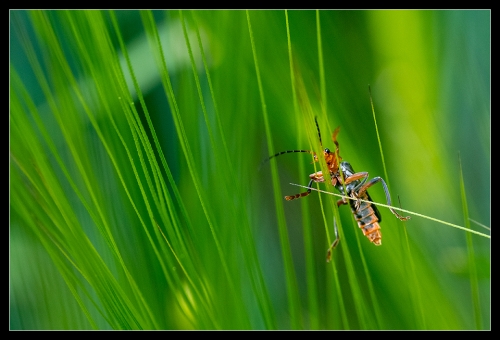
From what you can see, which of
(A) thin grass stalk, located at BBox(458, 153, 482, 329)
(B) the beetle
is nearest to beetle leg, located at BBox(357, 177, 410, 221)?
(B) the beetle

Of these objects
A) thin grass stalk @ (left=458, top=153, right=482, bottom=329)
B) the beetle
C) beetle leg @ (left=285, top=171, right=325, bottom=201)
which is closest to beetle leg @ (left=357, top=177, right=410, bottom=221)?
the beetle

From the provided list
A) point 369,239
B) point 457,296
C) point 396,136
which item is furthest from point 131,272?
point 457,296

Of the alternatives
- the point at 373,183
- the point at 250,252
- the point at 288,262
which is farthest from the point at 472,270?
the point at 250,252

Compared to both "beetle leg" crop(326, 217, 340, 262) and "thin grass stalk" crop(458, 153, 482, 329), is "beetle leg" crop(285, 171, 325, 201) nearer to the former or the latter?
"beetle leg" crop(326, 217, 340, 262)

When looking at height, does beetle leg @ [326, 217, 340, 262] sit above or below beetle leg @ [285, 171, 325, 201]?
below

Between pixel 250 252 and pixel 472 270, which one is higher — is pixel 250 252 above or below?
above

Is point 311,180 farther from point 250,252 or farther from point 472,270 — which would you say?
point 472,270

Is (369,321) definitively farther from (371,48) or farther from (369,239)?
(371,48)

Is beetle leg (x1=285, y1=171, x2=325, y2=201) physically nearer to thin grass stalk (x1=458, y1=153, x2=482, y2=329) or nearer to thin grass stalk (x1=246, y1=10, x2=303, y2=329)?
thin grass stalk (x1=246, y1=10, x2=303, y2=329)

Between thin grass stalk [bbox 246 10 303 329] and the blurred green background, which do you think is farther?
thin grass stalk [bbox 246 10 303 329]
